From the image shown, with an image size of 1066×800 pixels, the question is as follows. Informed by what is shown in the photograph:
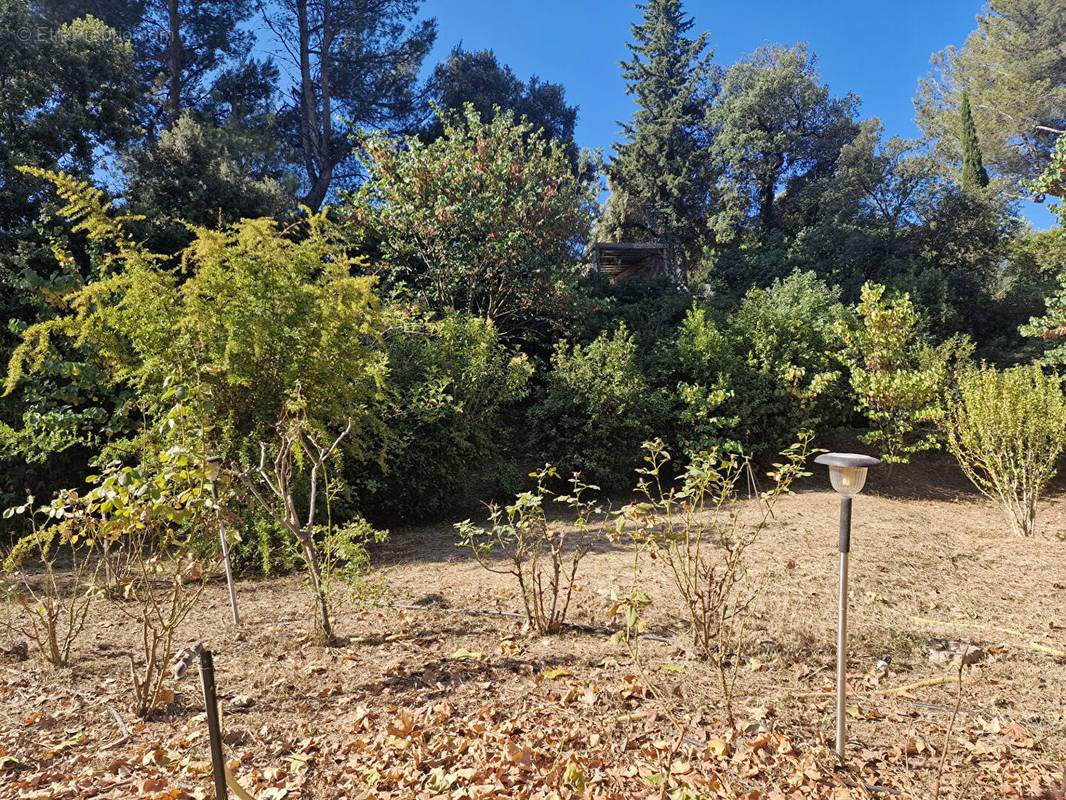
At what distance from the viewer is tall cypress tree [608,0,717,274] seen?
19.6 m

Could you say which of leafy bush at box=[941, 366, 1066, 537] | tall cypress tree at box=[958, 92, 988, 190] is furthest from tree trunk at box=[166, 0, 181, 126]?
tall cypress tree at box=[958, 92, 988, 190]

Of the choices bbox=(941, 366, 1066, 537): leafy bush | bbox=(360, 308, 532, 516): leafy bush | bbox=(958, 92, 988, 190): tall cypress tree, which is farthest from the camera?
bbox=(958, 92, 988, 190): tall cypress tree

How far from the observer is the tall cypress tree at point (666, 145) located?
64.2 feet

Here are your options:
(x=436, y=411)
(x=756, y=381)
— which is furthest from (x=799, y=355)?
(x=436, y=411)

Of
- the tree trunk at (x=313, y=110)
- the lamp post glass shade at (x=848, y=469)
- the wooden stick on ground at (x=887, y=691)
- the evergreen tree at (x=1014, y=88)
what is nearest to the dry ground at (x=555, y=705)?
the wooden stick on ground at (x=887, y=691)

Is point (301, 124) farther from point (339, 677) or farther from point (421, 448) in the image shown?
A: point (339, 677)

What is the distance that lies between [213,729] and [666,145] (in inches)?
841

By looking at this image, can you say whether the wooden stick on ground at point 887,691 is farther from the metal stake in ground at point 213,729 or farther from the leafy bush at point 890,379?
the leafy bush at point 890,379

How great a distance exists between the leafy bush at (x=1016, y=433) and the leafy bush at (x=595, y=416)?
3.35m

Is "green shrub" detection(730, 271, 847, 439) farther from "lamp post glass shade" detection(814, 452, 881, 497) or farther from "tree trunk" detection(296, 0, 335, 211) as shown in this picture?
"tree trunk" detection(296, 0, 335, 211)

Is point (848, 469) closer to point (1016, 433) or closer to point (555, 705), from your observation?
point (555, 705)

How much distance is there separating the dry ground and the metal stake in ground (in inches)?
13.2

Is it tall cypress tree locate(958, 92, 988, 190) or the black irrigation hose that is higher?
tall cypress tree locate(958, 92, 988, 190)

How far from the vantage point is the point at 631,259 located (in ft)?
58.7
